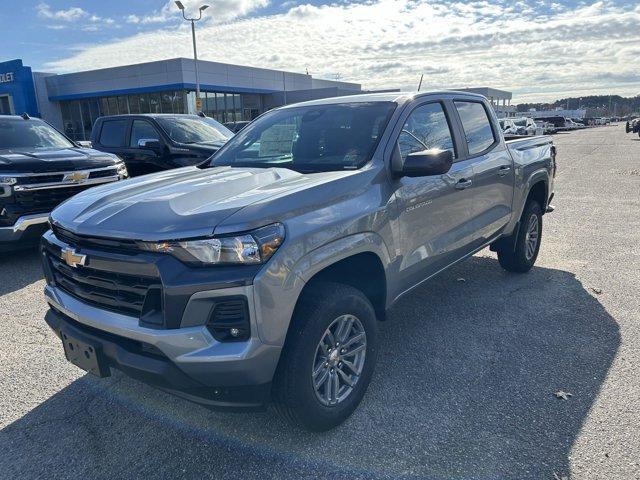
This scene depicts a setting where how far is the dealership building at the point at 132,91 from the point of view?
111ft

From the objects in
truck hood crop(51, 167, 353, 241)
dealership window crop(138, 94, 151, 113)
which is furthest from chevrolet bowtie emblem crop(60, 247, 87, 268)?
dealership window crop(138, 94, 151, 113)

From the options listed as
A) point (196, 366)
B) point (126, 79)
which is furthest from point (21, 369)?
point (126, 79)

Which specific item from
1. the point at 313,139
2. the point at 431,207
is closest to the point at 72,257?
the point at 313,139

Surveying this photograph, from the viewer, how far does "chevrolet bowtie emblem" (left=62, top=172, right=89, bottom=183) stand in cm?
627

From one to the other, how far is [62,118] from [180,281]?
4341cm

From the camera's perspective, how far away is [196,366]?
2.27m

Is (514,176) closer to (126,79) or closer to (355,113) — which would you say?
(355,113)

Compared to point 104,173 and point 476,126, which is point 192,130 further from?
point 476,126

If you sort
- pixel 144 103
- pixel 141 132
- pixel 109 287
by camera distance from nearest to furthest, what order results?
1. pixel 109 287
2. pixel 141 132
3. pixel 144 103

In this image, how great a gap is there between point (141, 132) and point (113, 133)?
73 cm

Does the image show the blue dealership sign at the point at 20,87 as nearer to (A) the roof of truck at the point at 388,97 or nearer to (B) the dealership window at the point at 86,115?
(B) the dealership window at the point at 86,115

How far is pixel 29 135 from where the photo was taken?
739 cm

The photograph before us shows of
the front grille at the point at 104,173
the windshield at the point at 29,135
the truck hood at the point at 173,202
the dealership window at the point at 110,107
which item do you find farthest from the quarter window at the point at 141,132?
the dealership window at the point at 110,107

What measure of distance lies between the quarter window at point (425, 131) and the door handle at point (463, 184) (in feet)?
0.96
